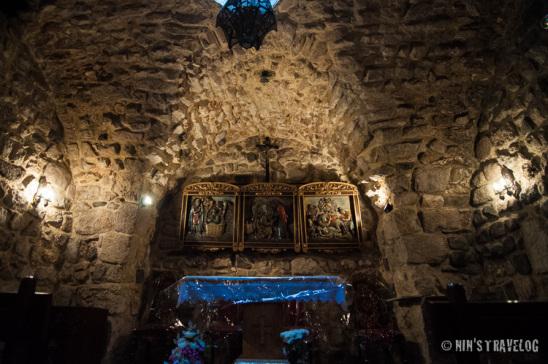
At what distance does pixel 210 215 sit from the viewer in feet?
13.9

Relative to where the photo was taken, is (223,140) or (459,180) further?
(223,140)

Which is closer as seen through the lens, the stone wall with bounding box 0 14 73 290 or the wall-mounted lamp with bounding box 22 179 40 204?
the stone wall with bounding box 0 14 73 290

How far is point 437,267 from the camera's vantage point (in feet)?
10.3

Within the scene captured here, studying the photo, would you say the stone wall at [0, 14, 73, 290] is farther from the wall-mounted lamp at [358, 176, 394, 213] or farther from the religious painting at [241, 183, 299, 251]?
the wall-mounted lamp at [358, 176, 394, 213]

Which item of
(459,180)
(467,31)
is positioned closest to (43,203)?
(459,180)

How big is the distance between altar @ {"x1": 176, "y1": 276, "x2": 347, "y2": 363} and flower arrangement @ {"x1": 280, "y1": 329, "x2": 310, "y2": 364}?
0.34 meters

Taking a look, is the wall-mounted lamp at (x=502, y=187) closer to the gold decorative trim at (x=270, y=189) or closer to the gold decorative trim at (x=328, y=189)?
the gold decorative trim at (x=328, y=189)

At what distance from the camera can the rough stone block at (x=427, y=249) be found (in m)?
3.15

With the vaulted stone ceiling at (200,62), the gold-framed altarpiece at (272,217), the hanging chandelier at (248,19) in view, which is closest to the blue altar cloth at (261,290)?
the gold-framed altarpiece at (272,217)

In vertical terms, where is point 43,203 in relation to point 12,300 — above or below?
above

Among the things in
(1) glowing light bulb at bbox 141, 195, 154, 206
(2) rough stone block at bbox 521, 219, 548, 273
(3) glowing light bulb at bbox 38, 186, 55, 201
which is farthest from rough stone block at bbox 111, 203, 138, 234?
(2) rough stone block at bbox 521, 219, 548, 273

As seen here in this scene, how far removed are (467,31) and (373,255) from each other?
2.69 m

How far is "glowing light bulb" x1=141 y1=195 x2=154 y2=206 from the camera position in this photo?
3.67m

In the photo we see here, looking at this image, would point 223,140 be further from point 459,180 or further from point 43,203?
point 459,180
